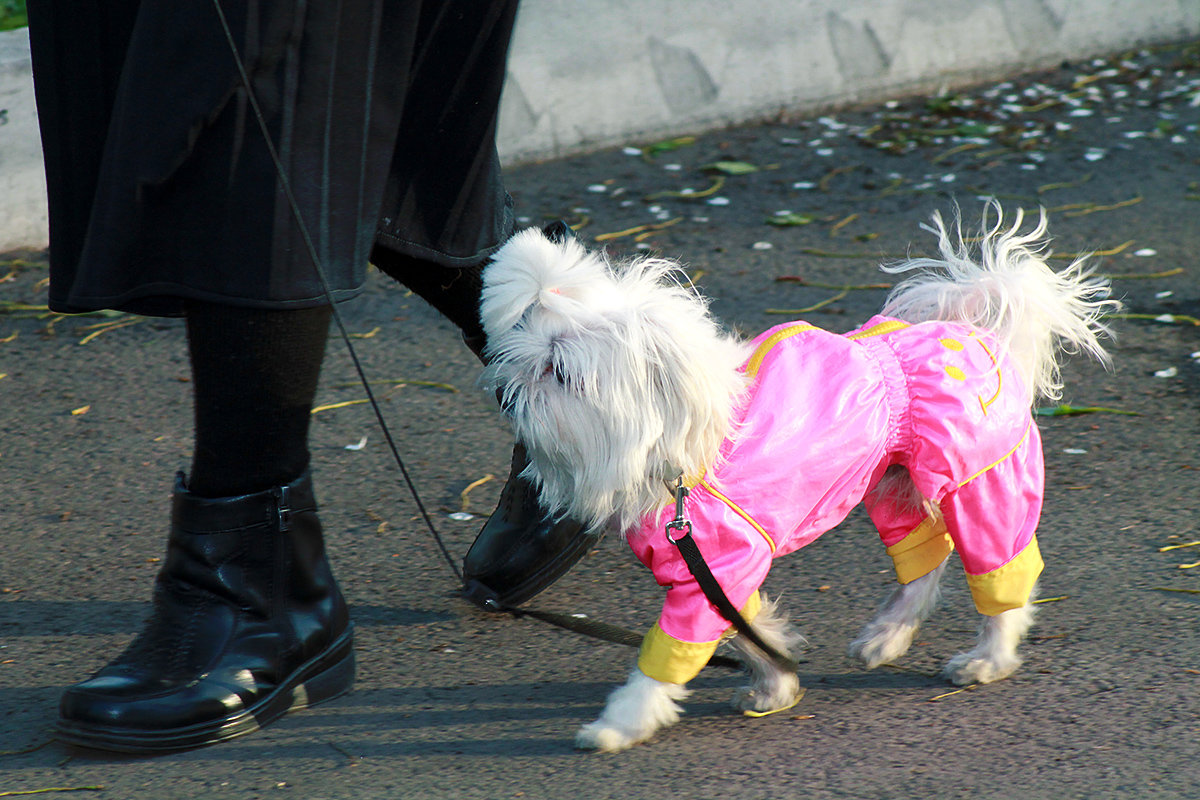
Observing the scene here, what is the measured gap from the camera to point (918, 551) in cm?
240

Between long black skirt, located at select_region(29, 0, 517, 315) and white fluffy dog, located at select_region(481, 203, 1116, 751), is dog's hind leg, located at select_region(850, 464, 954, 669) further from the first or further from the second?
long black skirt, located at select_region(29, 0, 517, 315)

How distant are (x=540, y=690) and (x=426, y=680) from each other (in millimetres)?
229

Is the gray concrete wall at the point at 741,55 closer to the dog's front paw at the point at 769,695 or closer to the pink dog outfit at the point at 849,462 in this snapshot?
the pink dog outfit at the point at 849,462

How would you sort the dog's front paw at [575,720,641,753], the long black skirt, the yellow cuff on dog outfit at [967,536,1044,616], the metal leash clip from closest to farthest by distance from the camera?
the long black skirt → the metal leash clip → the dog's front paw at [575,720,641,753] → the yellow cuff on dog outfit at [967,536,1044,616]

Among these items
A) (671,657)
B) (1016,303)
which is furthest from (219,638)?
(1016,303)

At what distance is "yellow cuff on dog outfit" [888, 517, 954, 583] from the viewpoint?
7.88 ft

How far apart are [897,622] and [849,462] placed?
0.45m

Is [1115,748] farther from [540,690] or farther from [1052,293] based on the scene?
[540,690]

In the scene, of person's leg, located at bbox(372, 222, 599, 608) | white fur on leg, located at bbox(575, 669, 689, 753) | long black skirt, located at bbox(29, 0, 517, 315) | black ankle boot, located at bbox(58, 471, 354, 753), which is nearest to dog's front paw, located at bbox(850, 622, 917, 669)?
white fur on leg, located at bbox(575, 669, 689, 753)

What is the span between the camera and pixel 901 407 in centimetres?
220

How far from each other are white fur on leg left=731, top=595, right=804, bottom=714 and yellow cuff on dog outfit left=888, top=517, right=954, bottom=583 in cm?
28

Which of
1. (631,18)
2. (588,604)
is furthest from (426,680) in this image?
(631,18)

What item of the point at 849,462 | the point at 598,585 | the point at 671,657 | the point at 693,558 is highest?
the point at 849,462

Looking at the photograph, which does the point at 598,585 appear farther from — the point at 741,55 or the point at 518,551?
the point at 741,55
